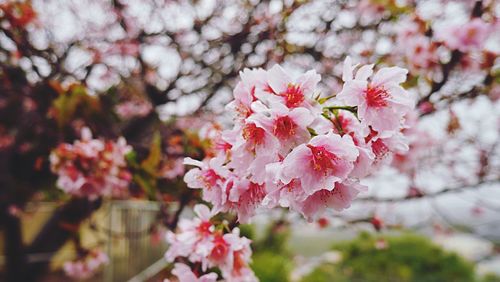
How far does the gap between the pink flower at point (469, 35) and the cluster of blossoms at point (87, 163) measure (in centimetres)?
144

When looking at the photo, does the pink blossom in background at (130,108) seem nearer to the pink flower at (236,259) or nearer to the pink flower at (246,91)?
the pink flower at (236,259)

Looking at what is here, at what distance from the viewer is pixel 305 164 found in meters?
0.66

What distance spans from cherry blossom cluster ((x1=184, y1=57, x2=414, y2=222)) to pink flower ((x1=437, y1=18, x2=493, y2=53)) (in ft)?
3.89

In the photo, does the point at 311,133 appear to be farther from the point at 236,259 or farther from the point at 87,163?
the point at 87,163

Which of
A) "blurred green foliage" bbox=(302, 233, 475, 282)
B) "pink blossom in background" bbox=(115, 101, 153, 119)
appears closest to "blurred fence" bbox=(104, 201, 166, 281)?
"pink blossom in background" bbox=(115, 101, 153, 119)

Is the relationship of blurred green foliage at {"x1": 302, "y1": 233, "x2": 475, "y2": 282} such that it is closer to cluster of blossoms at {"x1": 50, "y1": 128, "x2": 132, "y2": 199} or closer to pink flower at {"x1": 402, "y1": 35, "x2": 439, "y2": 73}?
pink flower at {"x1": 402, "y1": 35, "x2": 439, "y2": 73}

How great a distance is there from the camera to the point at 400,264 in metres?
7.15

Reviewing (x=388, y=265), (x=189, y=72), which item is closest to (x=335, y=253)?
(x=388, y=265)

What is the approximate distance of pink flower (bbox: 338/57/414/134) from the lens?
69cm

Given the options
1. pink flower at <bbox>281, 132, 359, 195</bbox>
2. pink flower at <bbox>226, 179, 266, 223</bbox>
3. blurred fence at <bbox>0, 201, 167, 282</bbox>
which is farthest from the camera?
blurred fence at <bbox>0, 201, 167, 282</bbox>

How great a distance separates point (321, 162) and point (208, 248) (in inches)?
15.4

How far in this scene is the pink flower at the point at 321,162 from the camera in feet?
2.12

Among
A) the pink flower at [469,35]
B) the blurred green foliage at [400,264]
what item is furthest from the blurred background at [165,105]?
the blurred green foliage at [400,264]

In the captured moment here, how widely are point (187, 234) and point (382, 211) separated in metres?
3.31
